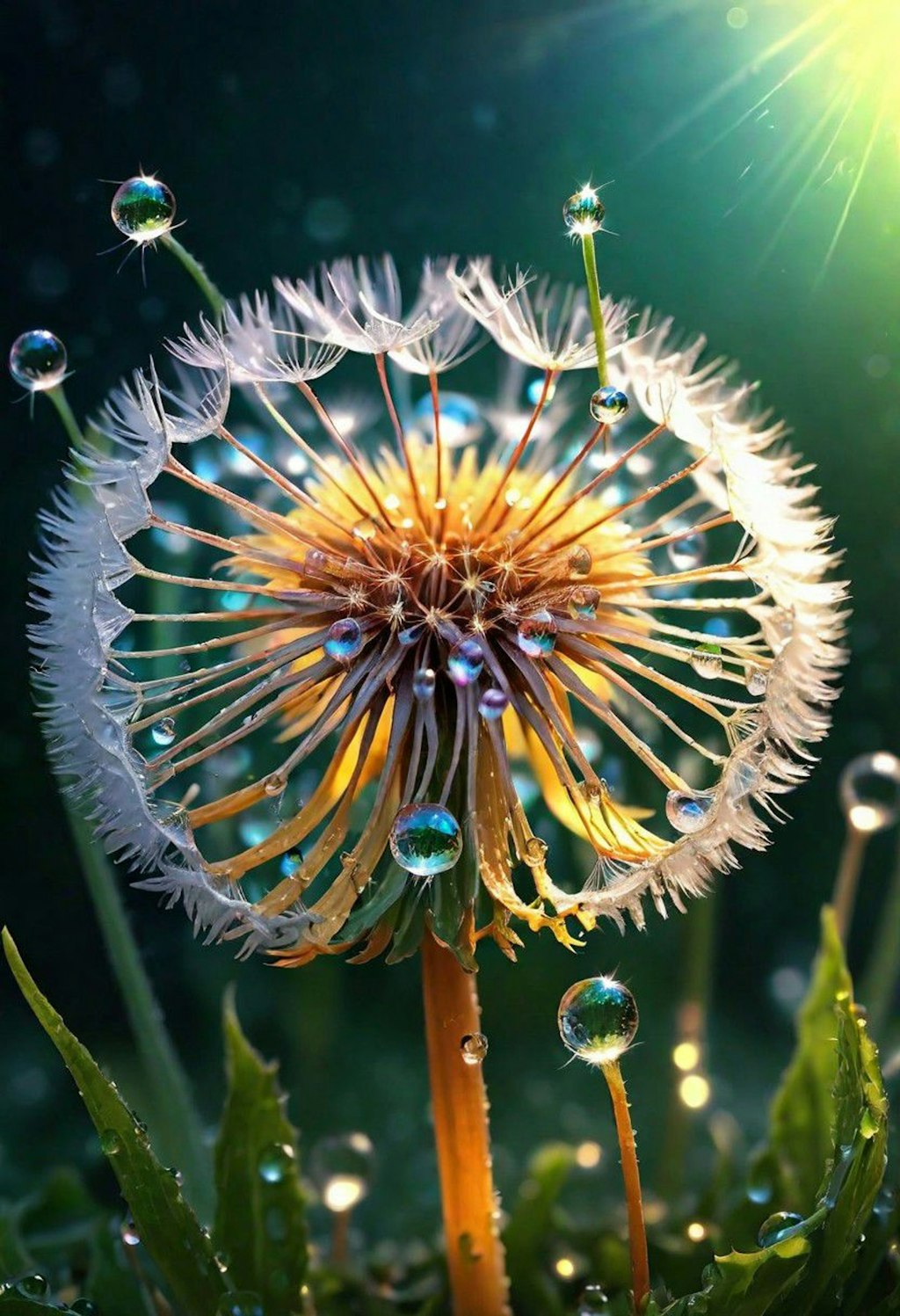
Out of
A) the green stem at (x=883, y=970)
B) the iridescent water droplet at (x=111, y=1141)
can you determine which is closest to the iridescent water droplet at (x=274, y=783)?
the iridescent water droplet at (x=111, y=1141)

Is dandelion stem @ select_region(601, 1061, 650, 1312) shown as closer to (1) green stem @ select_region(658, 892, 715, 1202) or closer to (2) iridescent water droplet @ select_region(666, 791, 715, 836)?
(2) iridescent water droplet @ select_region(666, 791, 715, 836)

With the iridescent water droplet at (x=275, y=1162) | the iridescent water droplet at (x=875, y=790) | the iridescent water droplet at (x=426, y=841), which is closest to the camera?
the iridescent water droplet at (x=426, y=841)

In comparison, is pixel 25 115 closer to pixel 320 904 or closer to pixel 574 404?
pixel 574 404

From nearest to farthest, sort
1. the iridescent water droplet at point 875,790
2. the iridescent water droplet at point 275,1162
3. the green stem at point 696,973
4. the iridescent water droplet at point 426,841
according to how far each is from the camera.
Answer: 1. the iridescent water droplet at point 426,841
2. the iridescent water droplet at point 275,1162
3. the iridescent water droplet at point 875,790
4. the green stem at point 696,973

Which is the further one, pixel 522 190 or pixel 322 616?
pixel 522 190

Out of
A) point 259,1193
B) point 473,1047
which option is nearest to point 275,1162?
point 259,1193

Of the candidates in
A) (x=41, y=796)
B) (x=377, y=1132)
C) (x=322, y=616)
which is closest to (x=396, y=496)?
(x=322, y=616)

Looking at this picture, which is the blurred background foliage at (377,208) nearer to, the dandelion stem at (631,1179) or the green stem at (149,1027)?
the green stem at (149,1027)
